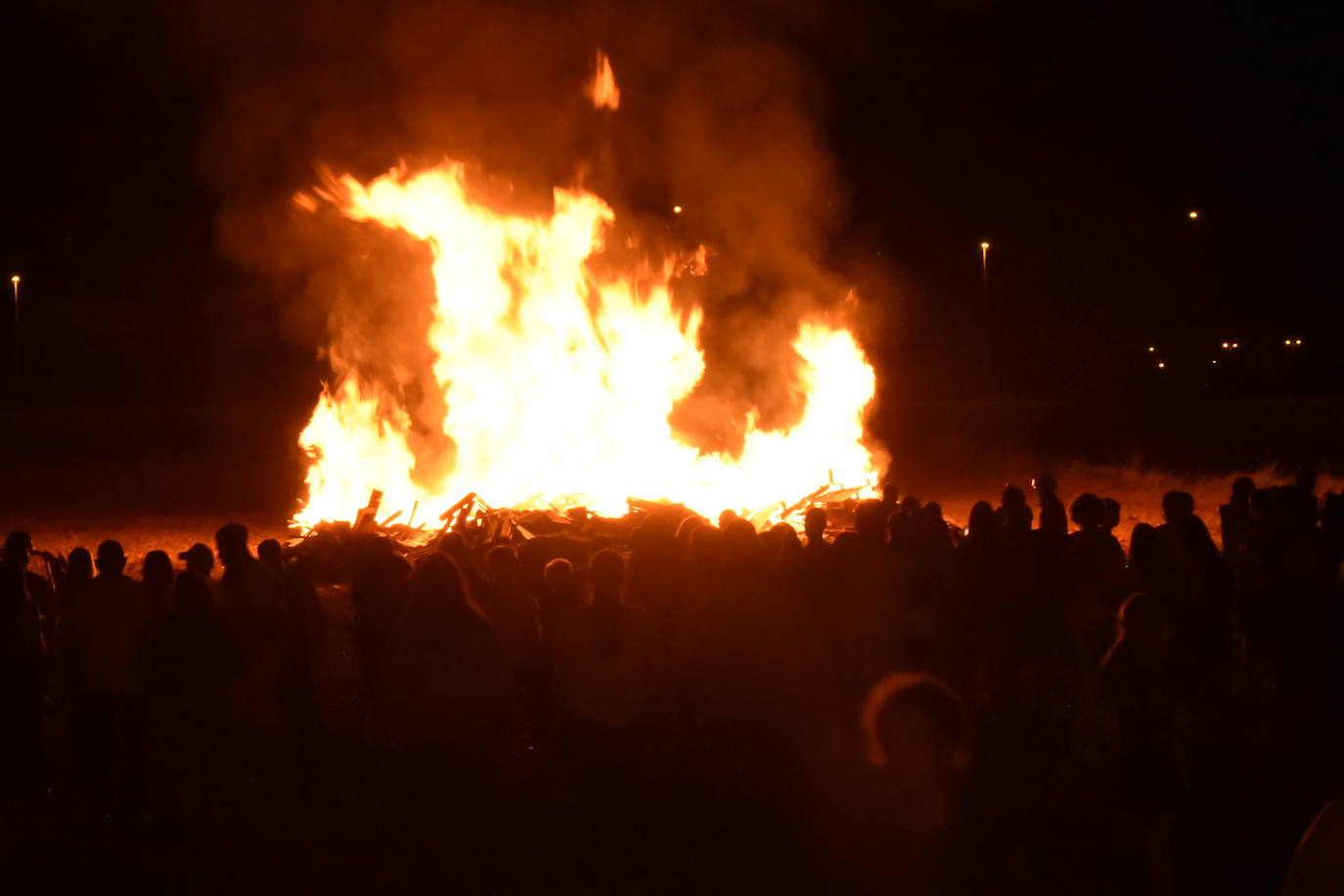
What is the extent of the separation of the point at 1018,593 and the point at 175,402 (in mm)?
27185

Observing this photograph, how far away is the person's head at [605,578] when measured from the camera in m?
5.28

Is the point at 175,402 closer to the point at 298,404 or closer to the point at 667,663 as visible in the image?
the point at 298,404

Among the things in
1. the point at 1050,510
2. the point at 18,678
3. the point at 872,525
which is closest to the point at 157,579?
the point at 18,678

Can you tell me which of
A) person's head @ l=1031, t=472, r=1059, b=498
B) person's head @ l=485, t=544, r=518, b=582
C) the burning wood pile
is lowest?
person's head @ l=485, t=544, r=518, b=582

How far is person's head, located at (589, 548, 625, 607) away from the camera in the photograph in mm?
5277

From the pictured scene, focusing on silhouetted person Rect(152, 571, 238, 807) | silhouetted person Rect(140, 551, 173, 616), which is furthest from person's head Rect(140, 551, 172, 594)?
silhouetted person Rect(152, 571, 238, 807)

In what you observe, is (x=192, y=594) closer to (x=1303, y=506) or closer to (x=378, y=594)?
(x=378, y=594)

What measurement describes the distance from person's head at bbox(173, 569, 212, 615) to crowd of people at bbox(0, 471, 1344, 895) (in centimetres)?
1

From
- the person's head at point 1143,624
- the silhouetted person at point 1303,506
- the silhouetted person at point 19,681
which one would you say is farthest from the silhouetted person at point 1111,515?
the silhouetted person at point 19,681

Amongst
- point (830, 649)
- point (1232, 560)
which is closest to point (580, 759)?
point (830, 649)

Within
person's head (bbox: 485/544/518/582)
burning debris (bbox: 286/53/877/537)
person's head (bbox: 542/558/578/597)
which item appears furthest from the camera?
burning debris (bbox: 286/53/877/537)

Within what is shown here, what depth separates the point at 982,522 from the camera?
7.08 meters

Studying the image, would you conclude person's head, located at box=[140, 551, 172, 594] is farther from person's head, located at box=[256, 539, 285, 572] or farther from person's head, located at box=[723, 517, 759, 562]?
person's head, located at box=[723, 517, 759, 562]

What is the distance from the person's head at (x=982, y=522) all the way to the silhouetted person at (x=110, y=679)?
459cm
